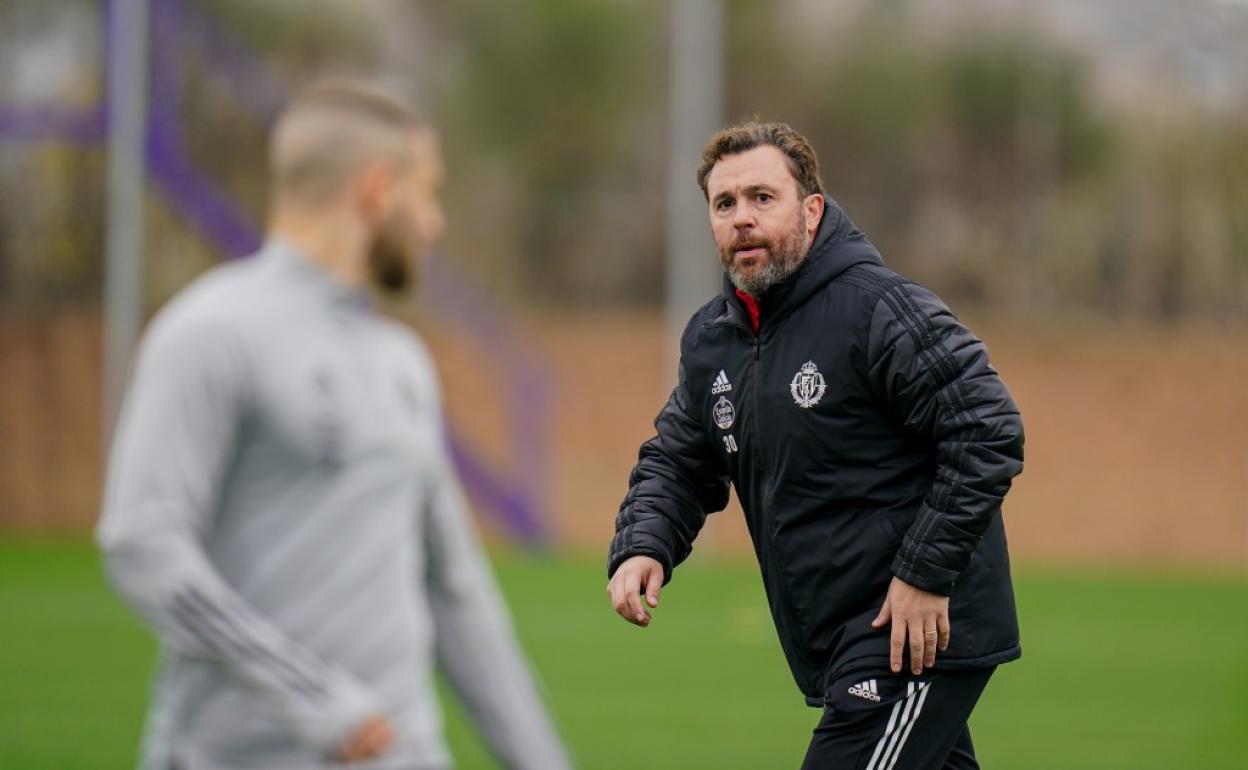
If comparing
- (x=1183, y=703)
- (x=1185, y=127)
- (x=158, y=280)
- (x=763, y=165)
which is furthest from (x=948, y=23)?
(x=763, y=165)

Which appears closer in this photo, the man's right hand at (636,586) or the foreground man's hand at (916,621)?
the foreground man's hand at (916,621)

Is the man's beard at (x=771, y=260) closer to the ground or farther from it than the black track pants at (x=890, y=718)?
farther from it

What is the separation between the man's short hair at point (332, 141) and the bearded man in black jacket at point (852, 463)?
54.0 inches

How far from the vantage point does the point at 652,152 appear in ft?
109

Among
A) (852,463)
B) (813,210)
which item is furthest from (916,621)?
(813,210)

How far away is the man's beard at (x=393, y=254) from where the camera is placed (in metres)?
3.35

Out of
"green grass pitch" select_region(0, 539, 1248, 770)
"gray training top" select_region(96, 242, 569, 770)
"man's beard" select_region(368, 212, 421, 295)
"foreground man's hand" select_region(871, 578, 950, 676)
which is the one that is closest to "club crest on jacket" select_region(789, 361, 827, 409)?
"foreground man's hand" select_region(871, 578, 950, 676)

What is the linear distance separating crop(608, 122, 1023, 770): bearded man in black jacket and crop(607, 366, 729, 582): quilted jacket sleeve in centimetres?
4

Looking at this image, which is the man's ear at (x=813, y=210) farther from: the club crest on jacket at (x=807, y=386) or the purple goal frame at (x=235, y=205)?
the purple goal frame at (x=235, y=205)

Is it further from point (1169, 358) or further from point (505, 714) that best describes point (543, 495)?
point (505, 714)

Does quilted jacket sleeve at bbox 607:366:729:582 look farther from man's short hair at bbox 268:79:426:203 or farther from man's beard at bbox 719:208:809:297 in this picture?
man's short hair at bbox 268:79:426:203

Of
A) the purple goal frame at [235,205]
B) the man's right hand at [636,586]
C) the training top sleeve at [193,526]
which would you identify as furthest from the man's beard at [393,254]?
the purple goal frame at [235,205]

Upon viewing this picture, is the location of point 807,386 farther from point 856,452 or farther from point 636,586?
point 636,586

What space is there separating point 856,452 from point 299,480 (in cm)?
162
